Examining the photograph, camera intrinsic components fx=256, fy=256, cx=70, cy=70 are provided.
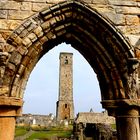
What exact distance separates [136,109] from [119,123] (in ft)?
1.26

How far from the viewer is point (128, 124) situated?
169 inches

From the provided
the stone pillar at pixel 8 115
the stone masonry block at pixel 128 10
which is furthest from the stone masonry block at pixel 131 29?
the stone pillar at pixel 8 115

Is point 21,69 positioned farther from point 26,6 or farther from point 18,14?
point 26,6

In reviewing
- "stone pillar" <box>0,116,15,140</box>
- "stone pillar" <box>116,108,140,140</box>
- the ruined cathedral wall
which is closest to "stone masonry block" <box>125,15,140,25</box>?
the ruined cathedral wall

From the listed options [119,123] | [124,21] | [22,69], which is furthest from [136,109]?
[22,69]

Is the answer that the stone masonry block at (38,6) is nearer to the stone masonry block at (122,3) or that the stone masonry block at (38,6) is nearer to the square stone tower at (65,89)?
the stone masonry block at (122,3)

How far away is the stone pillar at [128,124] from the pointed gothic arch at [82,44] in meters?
0.14

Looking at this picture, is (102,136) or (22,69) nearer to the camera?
(22,69)

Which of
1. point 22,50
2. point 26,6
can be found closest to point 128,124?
point 22,50

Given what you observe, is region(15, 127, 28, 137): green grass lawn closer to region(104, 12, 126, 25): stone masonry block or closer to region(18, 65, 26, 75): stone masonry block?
region(18, 65, 26, 75): stone masonry block

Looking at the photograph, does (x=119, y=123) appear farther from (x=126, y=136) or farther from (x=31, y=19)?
(x=31, y=19)

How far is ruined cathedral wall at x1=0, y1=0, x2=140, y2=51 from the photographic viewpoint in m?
4.44

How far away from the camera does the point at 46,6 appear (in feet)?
15.0

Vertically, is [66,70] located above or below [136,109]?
above
